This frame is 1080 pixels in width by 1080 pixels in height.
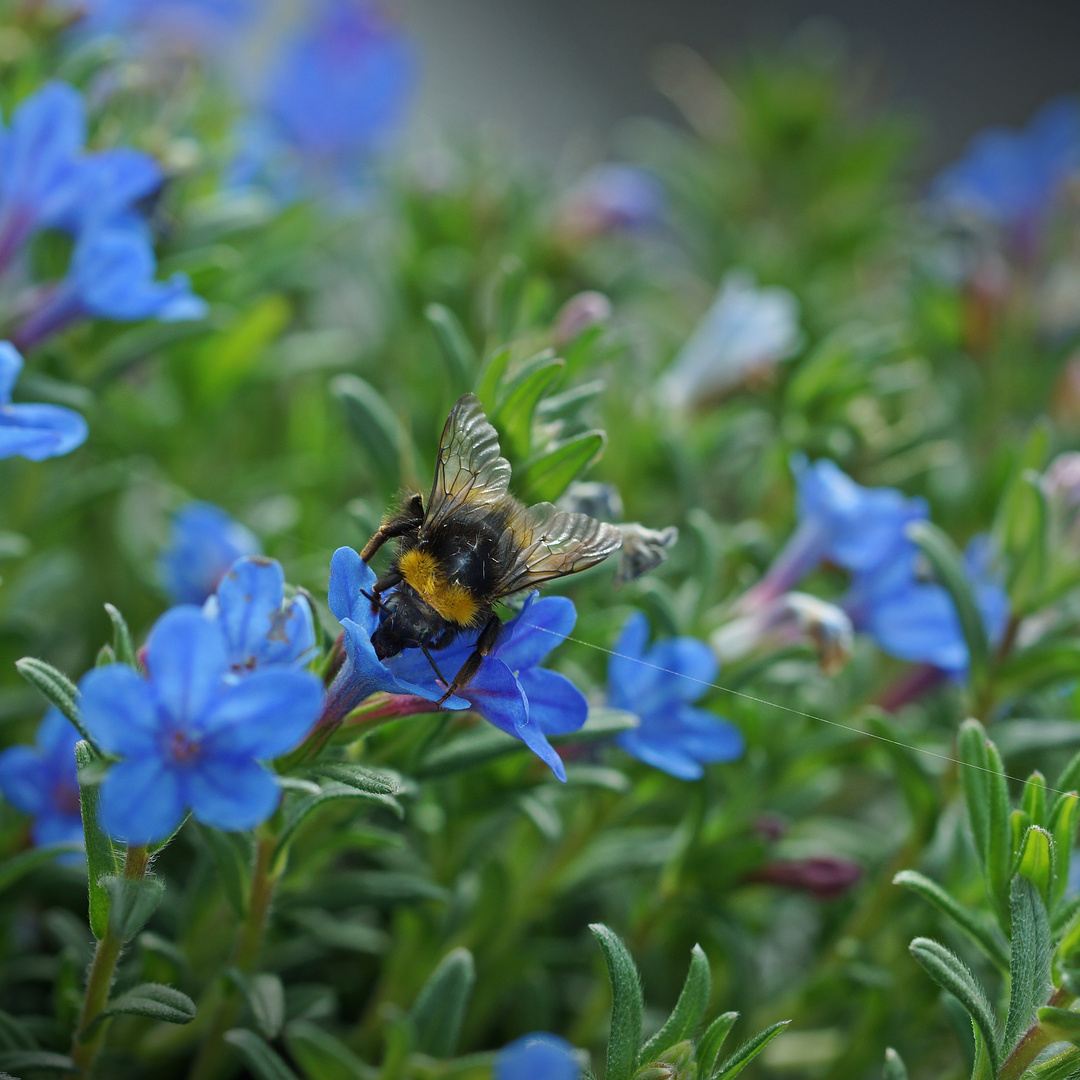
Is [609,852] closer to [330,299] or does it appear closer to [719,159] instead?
[330,299]

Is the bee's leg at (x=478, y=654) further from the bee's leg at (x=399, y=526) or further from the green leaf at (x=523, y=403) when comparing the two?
the green leaf at (x=523, y=403)

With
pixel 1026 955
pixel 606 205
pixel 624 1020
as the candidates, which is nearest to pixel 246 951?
pixel 624 1020

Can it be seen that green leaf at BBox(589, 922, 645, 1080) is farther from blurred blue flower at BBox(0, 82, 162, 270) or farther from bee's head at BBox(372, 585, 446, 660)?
blurred blue flower at BBox(0, 82, 162, 270)

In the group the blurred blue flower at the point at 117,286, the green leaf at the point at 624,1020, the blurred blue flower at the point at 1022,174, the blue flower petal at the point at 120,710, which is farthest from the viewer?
Result: the blurred blue flower at the point at 1022,174

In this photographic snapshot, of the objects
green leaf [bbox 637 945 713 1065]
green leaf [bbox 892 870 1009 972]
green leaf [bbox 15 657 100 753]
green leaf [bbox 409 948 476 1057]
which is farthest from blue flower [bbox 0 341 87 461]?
green leaf [bbox 892 870 1009 972]

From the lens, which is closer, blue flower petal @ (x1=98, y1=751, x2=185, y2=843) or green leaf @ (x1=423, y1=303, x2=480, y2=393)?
blue flower petal @ (x1=98, y1=751, x2=185, y2=843)

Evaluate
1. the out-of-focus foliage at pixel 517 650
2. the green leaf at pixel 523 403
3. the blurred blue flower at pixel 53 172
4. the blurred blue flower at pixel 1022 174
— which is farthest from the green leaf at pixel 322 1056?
the blurred blue flower at pixel 1022 174

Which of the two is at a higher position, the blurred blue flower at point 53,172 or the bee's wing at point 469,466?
the blurred blue flower at point 53,172
